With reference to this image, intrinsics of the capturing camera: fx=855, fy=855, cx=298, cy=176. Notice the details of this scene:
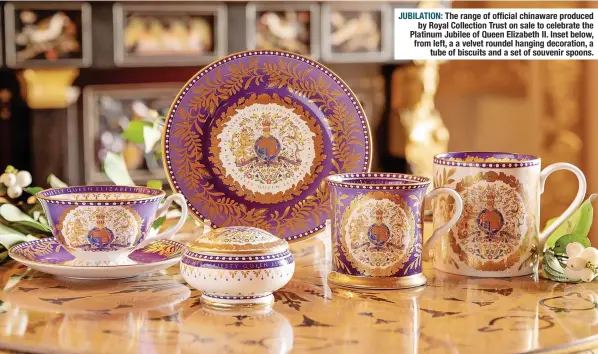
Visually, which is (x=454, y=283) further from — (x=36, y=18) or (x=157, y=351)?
(x=36, y=18)

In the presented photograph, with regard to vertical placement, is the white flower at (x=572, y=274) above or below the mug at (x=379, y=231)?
below

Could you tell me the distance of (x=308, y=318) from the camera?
974 mm

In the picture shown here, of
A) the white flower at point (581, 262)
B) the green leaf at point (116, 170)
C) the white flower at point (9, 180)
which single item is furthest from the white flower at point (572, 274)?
the white flower at point (9, 180)

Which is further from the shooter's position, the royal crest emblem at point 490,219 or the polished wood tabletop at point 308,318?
the royal crest emblem at point 490,219

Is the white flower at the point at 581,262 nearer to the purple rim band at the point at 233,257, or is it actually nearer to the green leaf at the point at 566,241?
the green leaf at the point at 566,241

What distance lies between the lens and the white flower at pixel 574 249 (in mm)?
1141

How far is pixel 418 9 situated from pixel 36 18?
5.79 feet

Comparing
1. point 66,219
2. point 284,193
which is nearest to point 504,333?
point 284,193

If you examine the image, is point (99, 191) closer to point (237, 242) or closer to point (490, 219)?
point (237, 242)

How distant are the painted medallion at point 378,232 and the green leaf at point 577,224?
247 mm

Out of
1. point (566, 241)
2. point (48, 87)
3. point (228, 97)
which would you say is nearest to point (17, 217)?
point (228, 97)

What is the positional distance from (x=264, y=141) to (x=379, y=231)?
0.28m

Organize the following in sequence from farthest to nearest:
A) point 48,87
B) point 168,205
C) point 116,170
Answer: point 48,87 → point 116,170 → point 168,205

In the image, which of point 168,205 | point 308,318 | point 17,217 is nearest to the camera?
point 308,318
